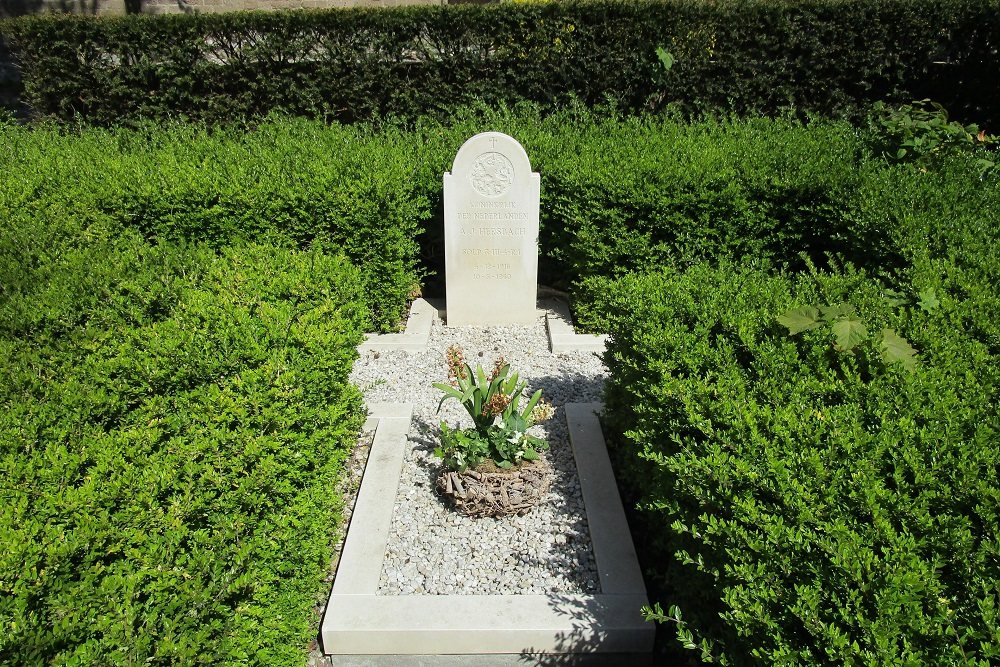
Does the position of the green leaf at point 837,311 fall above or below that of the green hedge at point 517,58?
below

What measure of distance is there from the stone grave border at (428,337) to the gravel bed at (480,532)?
574 millimetres

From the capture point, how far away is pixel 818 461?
226 centimetres

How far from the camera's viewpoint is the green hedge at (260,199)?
5.61m

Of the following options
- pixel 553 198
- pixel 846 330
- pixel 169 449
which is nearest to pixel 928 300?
pixel 846 330

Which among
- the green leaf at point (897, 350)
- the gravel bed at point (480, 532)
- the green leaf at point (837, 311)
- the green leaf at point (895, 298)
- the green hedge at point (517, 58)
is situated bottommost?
the gravel bed at point (480, 532)

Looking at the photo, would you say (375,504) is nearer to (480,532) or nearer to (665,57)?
(480,532)

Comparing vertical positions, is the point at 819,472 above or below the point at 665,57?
below

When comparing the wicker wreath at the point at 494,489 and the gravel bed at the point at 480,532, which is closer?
the gravel bed at the point at 480,532

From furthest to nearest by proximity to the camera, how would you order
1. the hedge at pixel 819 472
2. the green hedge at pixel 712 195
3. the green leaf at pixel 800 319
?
the green hedge at pixel 712 195 < the green leaf at pixel 800 319 < the hedge at pixel 819 472

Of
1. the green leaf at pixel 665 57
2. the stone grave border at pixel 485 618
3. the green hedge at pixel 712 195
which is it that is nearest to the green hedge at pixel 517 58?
the green leaf at pixel 665 57

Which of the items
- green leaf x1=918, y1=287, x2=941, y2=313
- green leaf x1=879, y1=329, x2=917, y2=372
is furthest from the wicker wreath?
green leaf x1=918, y1=287, x2=941, y2=313

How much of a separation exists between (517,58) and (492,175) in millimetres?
4020

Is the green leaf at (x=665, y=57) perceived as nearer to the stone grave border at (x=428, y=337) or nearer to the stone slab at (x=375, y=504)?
the stone grave border at (x=428, y=337)

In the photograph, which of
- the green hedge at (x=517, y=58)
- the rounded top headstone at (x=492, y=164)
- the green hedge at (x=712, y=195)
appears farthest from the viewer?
the green hedge at (x=517, y=58)
